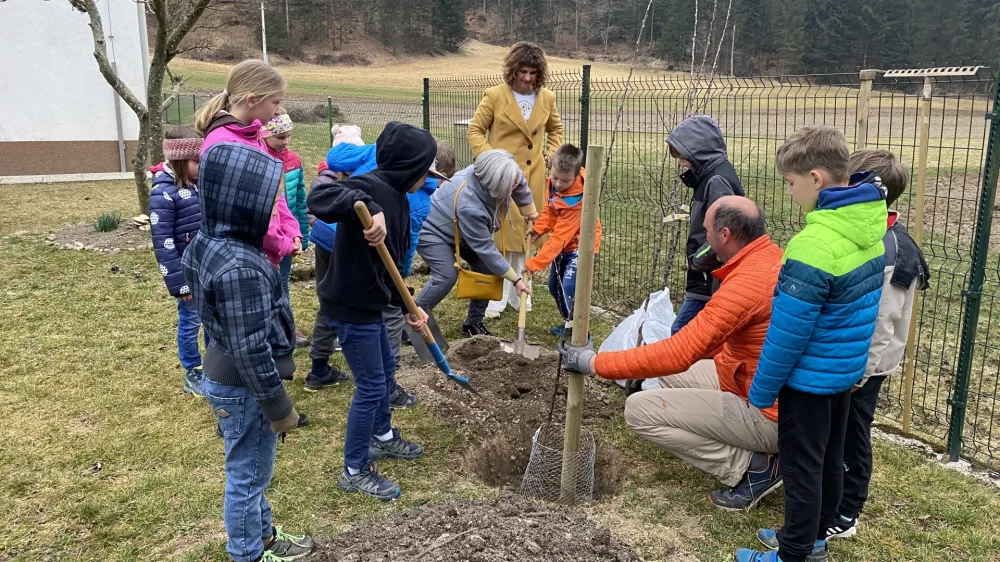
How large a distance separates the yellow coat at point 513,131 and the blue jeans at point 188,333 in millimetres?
2416

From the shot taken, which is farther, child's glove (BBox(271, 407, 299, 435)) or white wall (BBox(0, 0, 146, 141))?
white wall (BBox(0, 0, 146, 141))

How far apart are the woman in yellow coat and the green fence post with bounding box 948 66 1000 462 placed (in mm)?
3103

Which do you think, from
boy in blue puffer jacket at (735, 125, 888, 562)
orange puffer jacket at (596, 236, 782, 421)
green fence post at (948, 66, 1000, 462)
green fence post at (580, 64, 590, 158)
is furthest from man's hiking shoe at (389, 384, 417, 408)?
green fence post at (948, 66, 1000, 462)

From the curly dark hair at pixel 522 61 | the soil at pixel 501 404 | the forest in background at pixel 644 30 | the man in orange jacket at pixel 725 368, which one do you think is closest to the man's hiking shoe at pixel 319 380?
the soil at pixel 501 404

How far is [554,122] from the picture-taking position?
581 cm

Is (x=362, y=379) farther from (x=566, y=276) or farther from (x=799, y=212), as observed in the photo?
(x=799, y=212)

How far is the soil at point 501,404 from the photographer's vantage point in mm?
3682

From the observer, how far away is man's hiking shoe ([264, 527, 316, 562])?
2.67m

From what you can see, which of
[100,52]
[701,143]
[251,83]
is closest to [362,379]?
[251,83]

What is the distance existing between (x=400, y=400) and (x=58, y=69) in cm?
1161

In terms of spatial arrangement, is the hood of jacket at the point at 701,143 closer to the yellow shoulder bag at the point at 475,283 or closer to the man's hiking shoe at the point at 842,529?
the yellow shoulder bag at the point at 475,283

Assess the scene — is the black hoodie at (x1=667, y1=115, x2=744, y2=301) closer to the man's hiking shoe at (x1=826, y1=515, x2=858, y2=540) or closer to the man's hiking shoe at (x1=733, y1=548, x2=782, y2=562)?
the man's hiking shoe at (x1=826, y1=515, x2=858, y2=540)

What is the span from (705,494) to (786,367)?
3.80 feet

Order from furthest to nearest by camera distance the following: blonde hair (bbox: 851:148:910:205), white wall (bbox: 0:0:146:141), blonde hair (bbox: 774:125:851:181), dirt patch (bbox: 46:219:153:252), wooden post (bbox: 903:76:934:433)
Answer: white wall (bbox: 0:0:146:141) < dirt patch (bbox: 46:219:153:252) < wooden post (bbox: 903:76:934:433) < blonde hair (bbox: 851:148:910:205) < blonde hair (bbox: 774:125:851:181)
